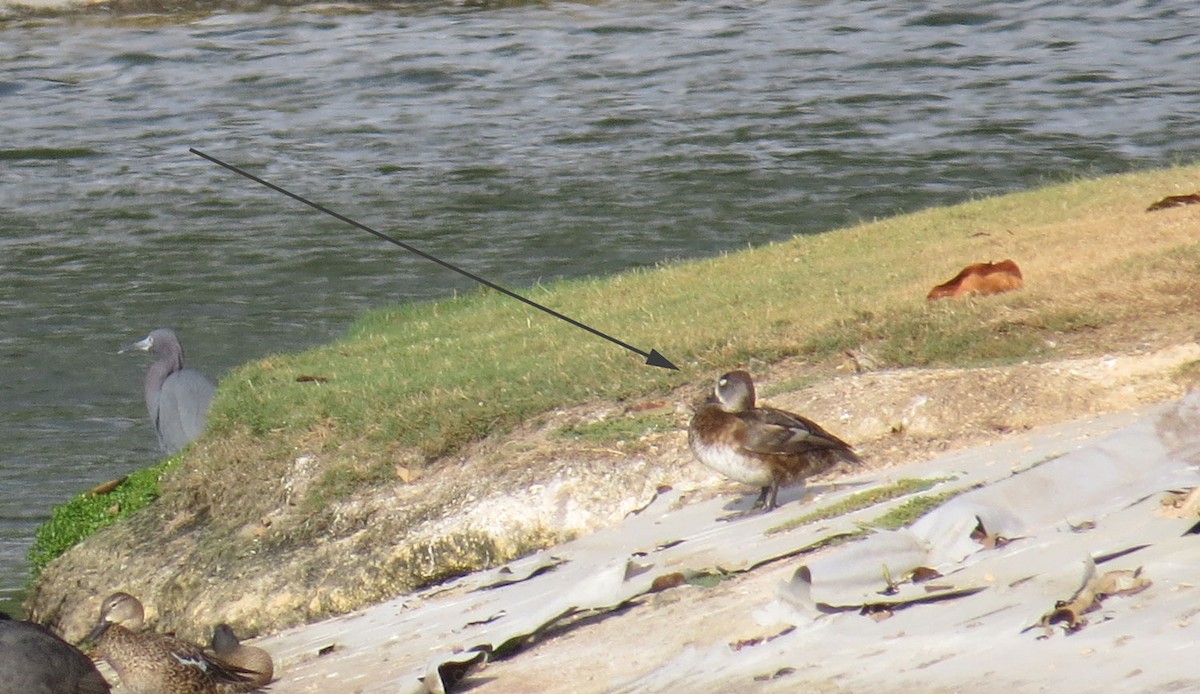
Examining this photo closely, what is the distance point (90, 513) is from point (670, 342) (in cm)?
307

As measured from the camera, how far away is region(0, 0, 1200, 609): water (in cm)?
1501

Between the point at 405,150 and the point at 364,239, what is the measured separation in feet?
11.2

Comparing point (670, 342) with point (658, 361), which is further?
point (670, 342)

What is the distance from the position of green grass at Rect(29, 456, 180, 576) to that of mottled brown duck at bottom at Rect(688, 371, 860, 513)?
11.4 ft

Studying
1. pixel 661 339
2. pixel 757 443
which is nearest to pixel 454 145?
pixel 661 339

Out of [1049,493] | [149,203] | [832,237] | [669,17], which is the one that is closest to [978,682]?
[1049,493]

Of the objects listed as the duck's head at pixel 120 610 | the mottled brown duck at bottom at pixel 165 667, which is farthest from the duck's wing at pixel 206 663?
the duck's head at pixel 120 610

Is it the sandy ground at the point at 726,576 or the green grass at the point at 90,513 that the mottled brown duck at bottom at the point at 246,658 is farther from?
the green grass at the point at 90,513

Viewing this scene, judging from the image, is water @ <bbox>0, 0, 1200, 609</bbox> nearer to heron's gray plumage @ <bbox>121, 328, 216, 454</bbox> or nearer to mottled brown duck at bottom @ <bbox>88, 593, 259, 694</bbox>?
heron's gray plumage @ <bbox>121, 328, 216, 454</bbox>

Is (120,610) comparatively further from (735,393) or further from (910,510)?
(910,510)

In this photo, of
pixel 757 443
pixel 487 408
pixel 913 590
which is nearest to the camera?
pixel 913 590

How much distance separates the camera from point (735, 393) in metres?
6.38

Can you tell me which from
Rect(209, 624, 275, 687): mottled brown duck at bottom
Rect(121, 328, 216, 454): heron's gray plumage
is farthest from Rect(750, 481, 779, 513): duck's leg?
Rect(121, 328, 216, 454): heron's gray plumage

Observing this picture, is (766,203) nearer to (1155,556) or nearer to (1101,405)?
(1101,405)
